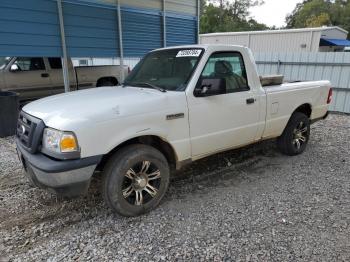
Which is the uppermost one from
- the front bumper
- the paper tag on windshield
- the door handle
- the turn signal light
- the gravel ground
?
the paper tag on windshield

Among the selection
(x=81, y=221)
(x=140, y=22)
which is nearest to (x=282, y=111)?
(x=81, y=221)

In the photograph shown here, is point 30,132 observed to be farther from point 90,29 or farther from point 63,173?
point 90,29

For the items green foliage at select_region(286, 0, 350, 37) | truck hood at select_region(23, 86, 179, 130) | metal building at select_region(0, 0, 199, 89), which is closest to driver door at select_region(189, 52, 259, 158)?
truck hood at select_region(23, 86, 179, 130)

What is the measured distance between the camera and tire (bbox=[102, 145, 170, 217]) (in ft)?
9.72

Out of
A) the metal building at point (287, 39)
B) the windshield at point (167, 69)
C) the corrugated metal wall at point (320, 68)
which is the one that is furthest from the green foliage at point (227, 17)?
the windshield at point (167, 69)

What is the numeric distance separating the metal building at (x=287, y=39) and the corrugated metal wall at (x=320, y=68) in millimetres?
7933

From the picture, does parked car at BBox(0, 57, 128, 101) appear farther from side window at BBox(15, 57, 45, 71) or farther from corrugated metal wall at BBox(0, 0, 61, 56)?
corrugated metal wall at BBox(0, 0, 61, 56)

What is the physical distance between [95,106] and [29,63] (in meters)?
6.94

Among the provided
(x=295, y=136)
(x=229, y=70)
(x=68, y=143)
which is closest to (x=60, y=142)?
(x=68, y=143)

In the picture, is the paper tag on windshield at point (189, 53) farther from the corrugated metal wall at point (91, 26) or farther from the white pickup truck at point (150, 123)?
the corrugated metal wall at point (91, 26)

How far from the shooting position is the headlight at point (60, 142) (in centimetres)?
261

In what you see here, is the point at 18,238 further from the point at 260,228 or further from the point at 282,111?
the point at 282,111

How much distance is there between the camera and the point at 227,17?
142 feet

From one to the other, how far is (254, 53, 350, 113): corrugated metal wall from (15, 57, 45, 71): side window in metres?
7.76
